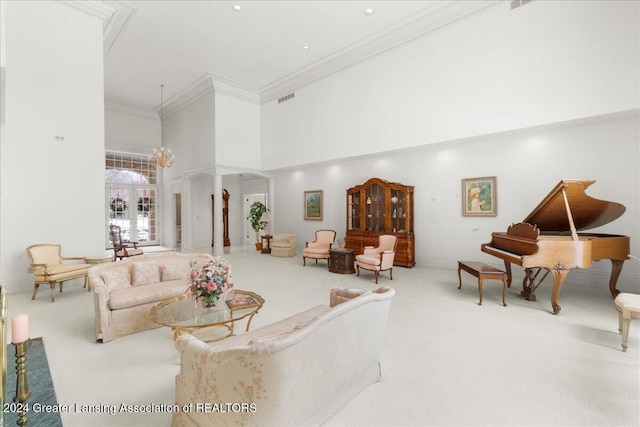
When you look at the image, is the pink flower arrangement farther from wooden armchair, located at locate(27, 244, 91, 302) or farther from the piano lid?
the piano lid

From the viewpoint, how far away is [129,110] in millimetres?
11156

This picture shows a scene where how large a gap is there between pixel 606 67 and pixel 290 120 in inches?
301

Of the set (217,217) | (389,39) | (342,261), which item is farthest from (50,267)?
(389,39)

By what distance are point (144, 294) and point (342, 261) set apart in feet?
13.5

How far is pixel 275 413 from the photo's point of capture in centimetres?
151

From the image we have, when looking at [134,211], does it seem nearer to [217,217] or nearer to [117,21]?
[217,217]

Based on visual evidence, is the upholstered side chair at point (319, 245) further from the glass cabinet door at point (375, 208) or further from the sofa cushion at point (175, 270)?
the sofa cushion at point (175, 270)

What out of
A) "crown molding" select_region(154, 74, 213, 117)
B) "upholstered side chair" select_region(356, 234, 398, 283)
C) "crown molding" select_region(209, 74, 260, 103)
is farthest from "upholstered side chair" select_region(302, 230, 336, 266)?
"crown molding" select_region(154, 74, 213, 117)

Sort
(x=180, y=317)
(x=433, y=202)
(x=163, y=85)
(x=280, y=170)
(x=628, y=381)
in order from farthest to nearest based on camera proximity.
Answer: (x=280, y=170) → (x=163, y=85) → (x=433, y=202) → (x=180, y=317) → (x=628, y=381)

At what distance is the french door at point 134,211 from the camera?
36.3ft

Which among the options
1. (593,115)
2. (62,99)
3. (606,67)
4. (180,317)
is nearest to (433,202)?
(593,115)

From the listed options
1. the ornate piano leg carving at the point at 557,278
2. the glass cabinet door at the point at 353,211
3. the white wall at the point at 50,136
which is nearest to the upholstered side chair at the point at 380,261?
the glass cabinet door at the point at 353,211

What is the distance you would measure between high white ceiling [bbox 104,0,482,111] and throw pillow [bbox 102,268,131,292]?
5.57 metres

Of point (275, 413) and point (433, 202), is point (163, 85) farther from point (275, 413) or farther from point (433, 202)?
point (275, 413)
